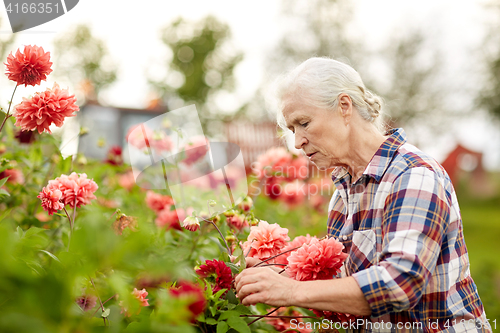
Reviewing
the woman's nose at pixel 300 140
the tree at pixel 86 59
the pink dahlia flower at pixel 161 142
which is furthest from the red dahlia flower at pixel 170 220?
the tree at pixel 86 59

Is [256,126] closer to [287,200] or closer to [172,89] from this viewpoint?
[287,200]

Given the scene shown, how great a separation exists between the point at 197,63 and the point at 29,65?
22282mm

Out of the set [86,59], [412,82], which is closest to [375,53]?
[412,82]

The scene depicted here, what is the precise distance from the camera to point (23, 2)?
1.64m

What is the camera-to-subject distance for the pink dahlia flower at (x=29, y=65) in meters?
1.17

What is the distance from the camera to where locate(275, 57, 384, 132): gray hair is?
4.44 ft

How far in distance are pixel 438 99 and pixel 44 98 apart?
41.7ft

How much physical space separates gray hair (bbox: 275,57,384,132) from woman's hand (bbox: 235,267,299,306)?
635 millimetres

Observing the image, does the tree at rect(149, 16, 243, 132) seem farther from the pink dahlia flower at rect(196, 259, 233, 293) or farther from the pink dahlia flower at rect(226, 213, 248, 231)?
the pink dahlia flower at rect(196, 259, 233, 293)

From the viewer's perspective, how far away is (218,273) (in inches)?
43.1

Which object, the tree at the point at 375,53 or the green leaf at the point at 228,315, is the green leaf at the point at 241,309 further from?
the tree at the point at 375,53

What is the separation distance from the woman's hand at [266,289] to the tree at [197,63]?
804 inches

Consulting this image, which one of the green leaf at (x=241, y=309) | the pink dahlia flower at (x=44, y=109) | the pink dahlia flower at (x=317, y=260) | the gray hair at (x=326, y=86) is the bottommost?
the green leaf at (x=241, y=309)

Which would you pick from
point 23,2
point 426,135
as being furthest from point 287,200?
point 426,135
